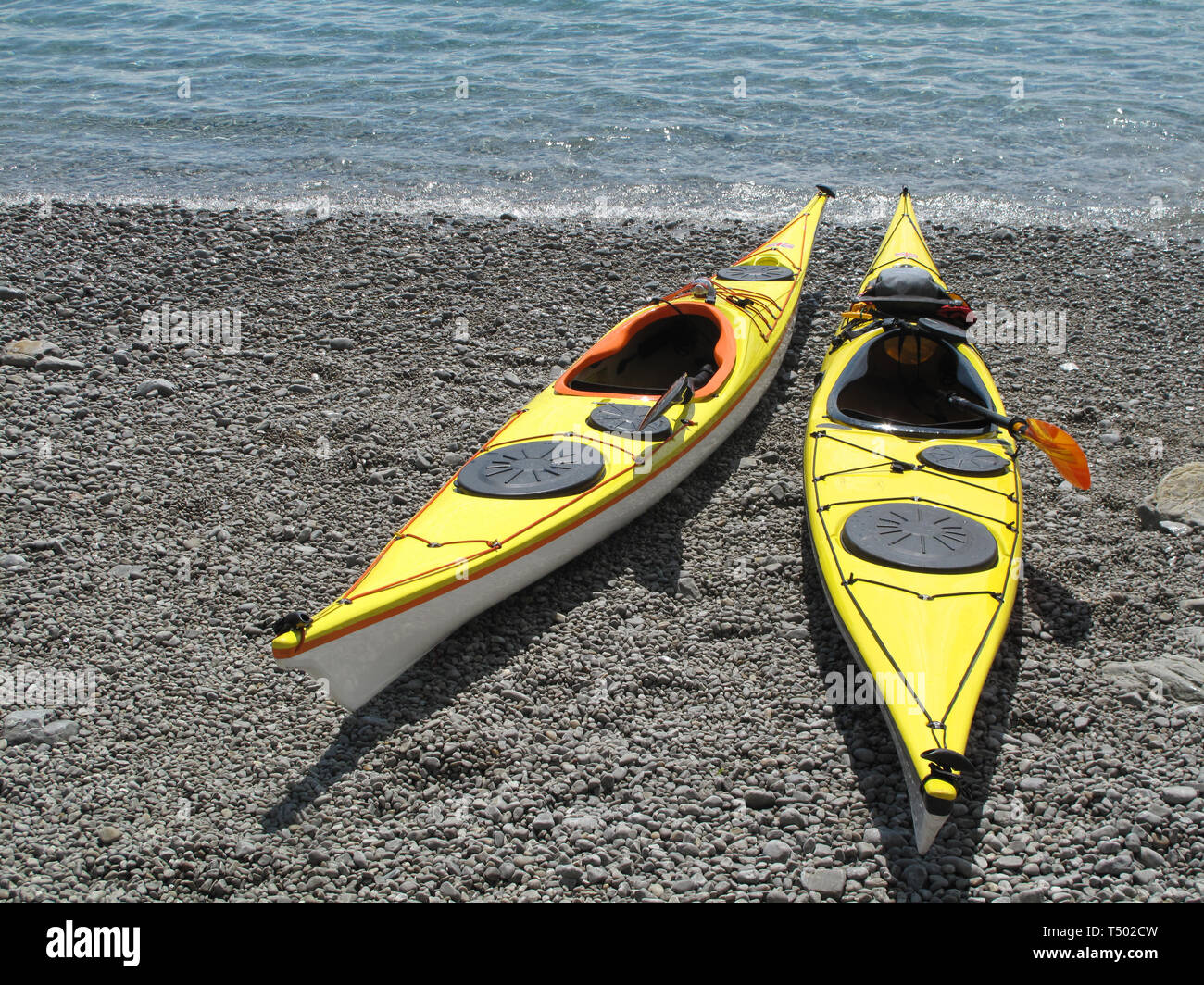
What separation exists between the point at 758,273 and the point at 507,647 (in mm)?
4227

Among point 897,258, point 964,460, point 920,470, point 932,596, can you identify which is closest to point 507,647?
point 932,596

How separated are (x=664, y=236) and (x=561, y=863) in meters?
7.23

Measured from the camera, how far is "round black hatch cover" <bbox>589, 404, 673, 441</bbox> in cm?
554

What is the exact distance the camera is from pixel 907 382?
20.8 feet

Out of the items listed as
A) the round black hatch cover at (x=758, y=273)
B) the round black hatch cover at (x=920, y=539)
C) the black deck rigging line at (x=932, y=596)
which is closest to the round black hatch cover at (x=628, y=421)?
the round black hatch cover at (x=920, y=539)

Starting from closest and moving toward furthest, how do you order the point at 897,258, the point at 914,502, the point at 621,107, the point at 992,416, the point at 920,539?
the point at 920,539
the point at 914,502
the point at 992,416
the point at 897,258
the point at 621,107

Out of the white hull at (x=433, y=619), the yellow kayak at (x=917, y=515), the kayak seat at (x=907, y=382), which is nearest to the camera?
the yellow kayak at (x=917, y=515)

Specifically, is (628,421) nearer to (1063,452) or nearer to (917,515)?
(917,515)

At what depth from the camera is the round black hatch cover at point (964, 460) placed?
514 cm

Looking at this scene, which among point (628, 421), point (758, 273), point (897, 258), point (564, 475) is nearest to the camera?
point (564, 475)

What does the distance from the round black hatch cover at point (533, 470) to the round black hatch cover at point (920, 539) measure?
1398 millimetres

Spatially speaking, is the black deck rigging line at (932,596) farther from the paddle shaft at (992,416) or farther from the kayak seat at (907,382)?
the kayak seat at (907,382)
